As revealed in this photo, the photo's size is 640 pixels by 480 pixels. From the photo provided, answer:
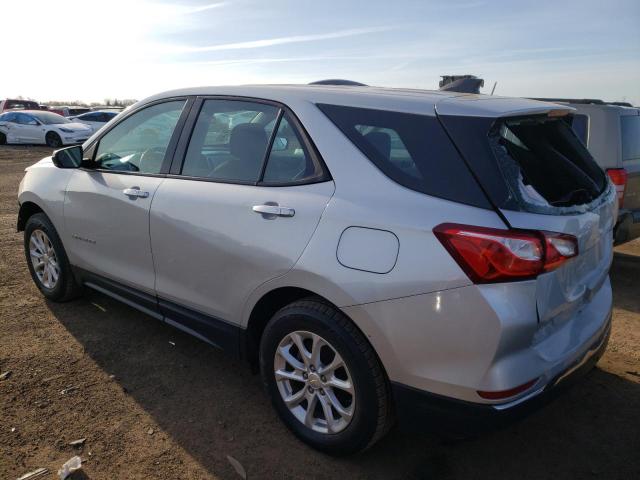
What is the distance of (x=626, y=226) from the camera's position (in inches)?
193

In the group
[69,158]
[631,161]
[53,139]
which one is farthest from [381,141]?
[53,139]

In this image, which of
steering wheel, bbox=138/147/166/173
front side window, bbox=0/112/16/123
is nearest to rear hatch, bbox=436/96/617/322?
steering wheel, bbox=138/147/166/173

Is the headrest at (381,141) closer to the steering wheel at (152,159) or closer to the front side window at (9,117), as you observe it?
the steering wheel at (152,159)

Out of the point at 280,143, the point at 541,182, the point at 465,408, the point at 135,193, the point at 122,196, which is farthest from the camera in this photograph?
the point at 122,196

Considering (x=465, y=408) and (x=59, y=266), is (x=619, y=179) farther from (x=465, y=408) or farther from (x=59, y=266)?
(x=59, y=266)

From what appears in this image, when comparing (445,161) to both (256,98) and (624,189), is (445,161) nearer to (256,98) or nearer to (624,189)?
(256,98)

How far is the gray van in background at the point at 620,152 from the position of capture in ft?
16.2

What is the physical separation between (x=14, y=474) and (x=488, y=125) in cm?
267

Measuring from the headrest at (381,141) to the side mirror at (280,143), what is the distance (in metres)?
0.49

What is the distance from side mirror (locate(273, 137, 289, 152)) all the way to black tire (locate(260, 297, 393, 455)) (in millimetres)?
805

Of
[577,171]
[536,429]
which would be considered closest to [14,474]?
[536,429]

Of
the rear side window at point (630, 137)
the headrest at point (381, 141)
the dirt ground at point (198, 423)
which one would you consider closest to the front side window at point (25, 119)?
the dirt ground at point (198, 423)

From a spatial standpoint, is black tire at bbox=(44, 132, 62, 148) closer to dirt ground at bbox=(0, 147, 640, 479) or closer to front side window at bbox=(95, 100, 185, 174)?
dirt ground at bbox=(0, 147, 640, 479)

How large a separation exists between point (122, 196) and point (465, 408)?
8.27ft
